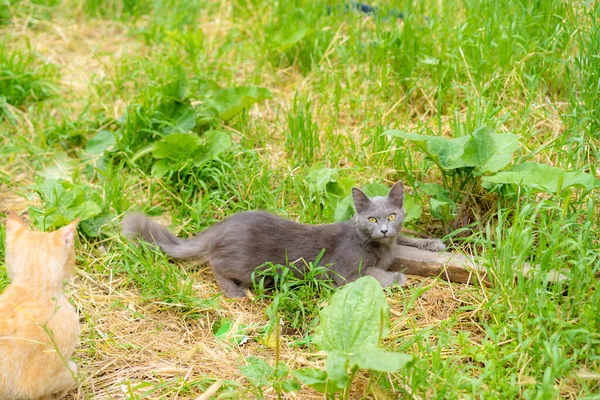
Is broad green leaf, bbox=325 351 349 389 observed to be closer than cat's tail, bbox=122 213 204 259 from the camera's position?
Yes

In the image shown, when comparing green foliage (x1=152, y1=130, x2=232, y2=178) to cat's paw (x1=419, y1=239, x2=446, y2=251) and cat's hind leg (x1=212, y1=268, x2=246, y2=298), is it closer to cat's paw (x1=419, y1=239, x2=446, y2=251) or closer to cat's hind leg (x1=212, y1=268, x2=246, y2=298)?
cat's hind leg (x1=212, y1=268, x2=246, y2=298)

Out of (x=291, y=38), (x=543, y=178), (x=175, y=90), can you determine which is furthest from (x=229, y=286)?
(x=291, y=38)

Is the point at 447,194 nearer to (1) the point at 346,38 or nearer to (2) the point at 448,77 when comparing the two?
(2) the point at 448,77

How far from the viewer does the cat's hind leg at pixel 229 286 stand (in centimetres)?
411

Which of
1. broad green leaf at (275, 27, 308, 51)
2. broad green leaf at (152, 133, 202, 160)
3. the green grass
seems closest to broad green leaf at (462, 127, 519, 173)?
the green grass

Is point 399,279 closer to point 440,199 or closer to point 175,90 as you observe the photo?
point 440,199

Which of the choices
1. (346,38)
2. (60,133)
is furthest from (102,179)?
(346,38)

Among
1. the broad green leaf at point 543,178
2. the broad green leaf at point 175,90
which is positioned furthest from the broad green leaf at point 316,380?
the broad green leaf at point 175,90

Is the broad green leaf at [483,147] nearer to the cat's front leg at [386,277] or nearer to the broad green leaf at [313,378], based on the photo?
the cat's front leg at [386,277]

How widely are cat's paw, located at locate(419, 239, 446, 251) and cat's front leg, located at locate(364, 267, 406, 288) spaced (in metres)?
0.25

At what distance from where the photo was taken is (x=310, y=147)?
194 inches

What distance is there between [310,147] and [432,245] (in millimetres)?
1257

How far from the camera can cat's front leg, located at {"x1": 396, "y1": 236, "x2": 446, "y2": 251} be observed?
4.15 metres

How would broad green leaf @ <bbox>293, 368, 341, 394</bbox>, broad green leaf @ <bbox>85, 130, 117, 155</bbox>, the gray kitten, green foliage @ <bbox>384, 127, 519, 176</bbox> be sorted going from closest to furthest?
broad green leaf @ <bbox>293, 368, 341, 394</bbox>
green foliage @ <bbox>384, 127, 519, 176</bbox>
the gray kitten
broad green leaf @ <bbox>85, 130, 117, 155</bbox>
